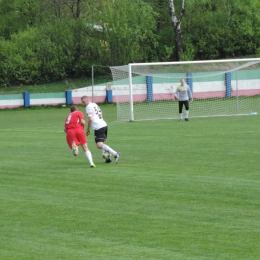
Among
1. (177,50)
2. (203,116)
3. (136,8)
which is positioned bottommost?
(203,116)

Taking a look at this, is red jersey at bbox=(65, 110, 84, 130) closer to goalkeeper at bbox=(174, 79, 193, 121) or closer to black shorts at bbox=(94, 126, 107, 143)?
black shorts at bbox=(94, 126, 107, 143)

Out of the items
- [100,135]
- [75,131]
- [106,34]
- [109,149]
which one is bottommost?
[109,149]

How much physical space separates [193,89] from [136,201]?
2862cm

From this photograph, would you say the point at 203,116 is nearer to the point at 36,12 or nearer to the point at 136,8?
the point at 136,8

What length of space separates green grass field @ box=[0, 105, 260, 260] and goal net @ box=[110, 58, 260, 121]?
38.5 ft

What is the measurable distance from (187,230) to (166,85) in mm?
30391

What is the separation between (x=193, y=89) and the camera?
3984cm

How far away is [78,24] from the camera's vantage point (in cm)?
5356

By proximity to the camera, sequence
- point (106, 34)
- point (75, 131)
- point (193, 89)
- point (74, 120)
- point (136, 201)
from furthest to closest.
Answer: point (106, 34), point (193, 89), point (74, 120), point (75, 131), point (136, 201)

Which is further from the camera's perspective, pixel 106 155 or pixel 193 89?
pixel 193 89

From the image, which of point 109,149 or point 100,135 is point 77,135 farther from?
point 109,149

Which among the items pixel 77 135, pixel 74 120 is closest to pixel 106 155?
pixel 77 135

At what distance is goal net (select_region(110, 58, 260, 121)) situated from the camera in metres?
34.0

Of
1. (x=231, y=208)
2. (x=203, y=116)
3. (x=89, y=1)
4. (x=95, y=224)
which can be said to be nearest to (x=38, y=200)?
(x=95, y=224)
